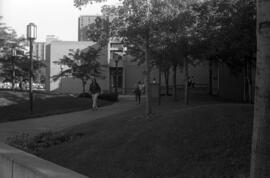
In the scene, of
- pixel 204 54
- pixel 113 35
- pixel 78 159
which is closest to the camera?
pixel 78 159

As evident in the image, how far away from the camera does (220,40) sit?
2261 cm

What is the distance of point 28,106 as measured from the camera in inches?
925

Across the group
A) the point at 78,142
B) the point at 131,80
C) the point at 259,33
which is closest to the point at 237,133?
the point at 78,142

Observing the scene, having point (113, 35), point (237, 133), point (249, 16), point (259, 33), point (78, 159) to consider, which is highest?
point (249, 16)

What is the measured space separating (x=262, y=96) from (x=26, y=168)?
3.40 meters

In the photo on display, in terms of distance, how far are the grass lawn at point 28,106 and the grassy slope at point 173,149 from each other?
1055 cm

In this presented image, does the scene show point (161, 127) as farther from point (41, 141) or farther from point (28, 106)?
point (28, 106)

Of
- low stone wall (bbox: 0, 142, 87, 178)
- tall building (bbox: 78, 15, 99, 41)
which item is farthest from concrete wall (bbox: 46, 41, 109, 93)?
low stone wall (bbox: 0, 142, 87, 178)

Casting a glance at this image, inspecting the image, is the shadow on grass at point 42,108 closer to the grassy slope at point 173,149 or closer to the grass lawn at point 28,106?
the grass lawn at point 28,106

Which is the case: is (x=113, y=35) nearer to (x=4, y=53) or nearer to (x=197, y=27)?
(x=197, y=27)

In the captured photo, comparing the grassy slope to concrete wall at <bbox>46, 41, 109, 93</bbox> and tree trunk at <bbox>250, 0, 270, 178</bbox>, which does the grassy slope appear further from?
concrete wall at <bbox>46, 41, 109, 93</bbox>

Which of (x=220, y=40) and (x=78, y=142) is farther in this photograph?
(x=220, y=40)

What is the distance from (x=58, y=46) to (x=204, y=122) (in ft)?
191

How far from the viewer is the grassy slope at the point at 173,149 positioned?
671 cm
